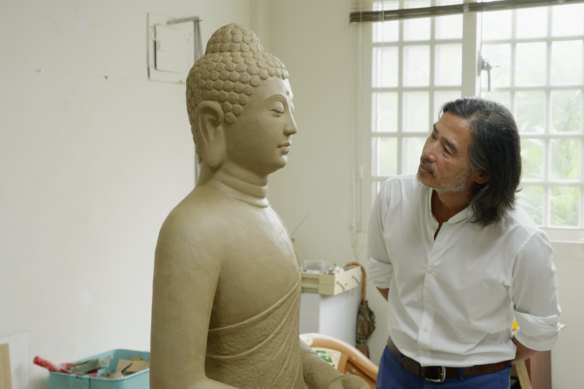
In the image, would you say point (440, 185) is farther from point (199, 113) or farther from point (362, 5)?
point (362, 5)

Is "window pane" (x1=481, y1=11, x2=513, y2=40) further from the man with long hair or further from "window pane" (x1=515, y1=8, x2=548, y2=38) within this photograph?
the man with long hair

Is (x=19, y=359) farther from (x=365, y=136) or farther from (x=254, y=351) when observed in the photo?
(x=365, y=136)

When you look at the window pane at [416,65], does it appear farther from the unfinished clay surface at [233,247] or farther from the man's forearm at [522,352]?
the unfinished clay surface at [233,247]

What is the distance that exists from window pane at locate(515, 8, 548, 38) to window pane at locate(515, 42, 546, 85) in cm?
6

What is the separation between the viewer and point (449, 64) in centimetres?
390

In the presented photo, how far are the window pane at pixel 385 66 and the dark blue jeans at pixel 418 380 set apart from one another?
2.20m

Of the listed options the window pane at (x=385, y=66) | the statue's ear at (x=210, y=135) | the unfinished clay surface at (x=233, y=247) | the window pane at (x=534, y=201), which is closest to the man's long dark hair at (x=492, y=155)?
the unfinished clay surface at (x=233, y=247)

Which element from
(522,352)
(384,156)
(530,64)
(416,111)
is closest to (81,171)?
(522,352)

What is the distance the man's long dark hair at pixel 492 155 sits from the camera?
1866 millimetres

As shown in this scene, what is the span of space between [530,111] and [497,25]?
20.6 inches

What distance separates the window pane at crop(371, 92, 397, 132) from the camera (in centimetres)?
401

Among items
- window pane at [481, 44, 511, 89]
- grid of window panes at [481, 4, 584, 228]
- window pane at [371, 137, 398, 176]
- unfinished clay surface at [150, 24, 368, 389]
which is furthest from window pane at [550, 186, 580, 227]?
unfinished clay surface at [150, 24, 368, 389]

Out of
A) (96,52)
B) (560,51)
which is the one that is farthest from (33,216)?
(560,51)

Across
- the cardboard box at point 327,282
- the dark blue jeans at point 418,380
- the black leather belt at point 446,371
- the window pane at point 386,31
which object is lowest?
the cardboard box at point 327,282
